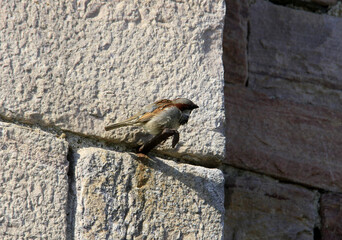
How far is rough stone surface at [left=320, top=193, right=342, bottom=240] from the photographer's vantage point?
289cm

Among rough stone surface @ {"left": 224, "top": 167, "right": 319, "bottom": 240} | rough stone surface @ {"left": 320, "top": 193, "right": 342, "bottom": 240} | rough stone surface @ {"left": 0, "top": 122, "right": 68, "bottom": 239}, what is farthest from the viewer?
rough stone surface @ {"left": 320, "top": 193, "right": 342, "bottom": 240}

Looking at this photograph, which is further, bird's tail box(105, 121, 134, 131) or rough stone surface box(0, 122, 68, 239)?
bird's tail box(105, 121, 134, 131)

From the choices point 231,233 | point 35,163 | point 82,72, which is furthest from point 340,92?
point 35,163

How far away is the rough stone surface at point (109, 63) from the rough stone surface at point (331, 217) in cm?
105

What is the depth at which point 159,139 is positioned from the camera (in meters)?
1.92

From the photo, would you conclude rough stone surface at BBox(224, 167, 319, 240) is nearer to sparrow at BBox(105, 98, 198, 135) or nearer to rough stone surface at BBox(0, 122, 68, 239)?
sparrow at BBox(105, 98, 198, 135)

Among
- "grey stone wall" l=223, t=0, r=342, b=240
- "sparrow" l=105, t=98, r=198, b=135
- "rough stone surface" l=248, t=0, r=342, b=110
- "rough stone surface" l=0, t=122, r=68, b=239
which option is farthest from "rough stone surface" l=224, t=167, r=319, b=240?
"rough stone surface" l=0, t=122, r=68, b=239

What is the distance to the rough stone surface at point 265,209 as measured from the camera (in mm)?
2777

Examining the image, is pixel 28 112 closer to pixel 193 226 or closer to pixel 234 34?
pixel 193 226

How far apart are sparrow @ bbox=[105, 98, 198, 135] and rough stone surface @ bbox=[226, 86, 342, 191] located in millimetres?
843

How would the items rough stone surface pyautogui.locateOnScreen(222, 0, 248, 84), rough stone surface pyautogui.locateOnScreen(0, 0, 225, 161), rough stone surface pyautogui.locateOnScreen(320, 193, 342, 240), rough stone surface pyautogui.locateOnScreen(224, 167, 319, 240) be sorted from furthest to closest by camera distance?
rough stone surface pyautogui.locateOnScreen(222, 0, 248, 84), rough stone surface pyautogui.locateOnScreen(320, 193, 342, 240), rough stone surface pyautogui.locateOnScreen(224, 167, 319, 240), rough stone surface pyautogui.locateOnScreen(0, 0, 225, 161)

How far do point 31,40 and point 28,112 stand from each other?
0.80 feet

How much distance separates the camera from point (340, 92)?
3213 millimetres

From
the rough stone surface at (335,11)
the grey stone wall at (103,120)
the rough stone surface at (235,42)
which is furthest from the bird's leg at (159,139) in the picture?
the rough stone surface at (335,11)
